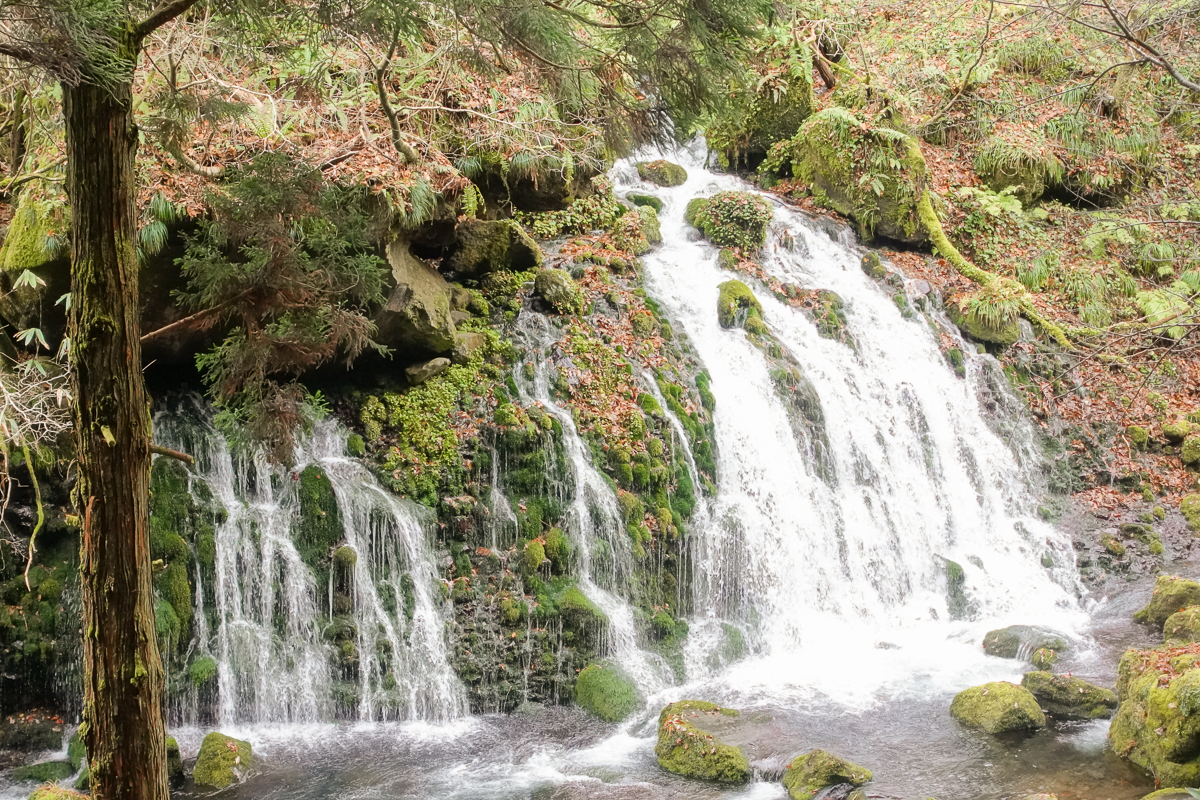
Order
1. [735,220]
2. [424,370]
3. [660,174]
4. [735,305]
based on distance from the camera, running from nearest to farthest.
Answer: [424,370]
[735,305]
[735,220]
[660,174]

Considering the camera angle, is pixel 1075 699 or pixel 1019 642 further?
pixel 1019 642

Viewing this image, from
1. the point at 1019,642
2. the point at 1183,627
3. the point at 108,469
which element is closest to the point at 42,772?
the point at 108,469

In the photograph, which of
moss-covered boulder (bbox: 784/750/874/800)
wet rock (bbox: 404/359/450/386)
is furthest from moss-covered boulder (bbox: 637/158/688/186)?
moss-covered boulder (bbox: 784/750/874/800)

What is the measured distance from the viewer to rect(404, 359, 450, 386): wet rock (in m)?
10.2

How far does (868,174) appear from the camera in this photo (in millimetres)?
15930

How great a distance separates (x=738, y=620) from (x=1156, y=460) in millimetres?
8143

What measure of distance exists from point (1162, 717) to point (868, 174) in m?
11.1

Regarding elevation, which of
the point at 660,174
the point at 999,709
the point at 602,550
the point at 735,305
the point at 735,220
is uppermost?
the point at 660,174

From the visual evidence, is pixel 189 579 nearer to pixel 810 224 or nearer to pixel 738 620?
pixel 738 620

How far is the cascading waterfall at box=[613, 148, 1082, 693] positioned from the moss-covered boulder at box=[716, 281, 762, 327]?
162 millimetres

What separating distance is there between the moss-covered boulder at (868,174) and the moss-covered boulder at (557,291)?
689 centimetres

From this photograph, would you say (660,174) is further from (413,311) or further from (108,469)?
(108,469)

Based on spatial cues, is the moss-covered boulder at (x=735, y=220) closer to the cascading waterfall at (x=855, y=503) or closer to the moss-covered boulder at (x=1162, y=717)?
the cascading waterfall at (x=855, y=503)

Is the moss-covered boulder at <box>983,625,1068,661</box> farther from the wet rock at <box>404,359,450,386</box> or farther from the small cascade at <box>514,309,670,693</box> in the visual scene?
the wet rock at <box>404,359,450,386</box>
